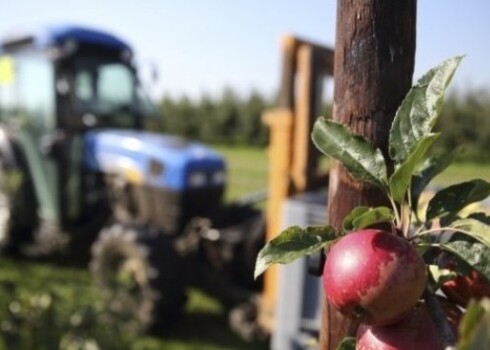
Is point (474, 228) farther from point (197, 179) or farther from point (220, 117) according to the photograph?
point (220, 117)

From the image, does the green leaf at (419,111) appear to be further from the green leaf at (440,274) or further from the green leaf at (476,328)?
the green leaf at (476,328)

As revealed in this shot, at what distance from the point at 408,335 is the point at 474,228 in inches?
4.3

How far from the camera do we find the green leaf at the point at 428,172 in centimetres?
63

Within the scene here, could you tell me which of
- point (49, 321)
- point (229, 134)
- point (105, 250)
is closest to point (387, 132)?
point (49, 321)

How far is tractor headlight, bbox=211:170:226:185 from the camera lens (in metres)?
4.67

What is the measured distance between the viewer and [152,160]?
4.61 metres

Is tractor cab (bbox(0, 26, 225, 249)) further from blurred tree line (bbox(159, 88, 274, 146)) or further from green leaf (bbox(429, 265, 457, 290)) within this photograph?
blurred tree line (bbox(159, 88, 274, 146))

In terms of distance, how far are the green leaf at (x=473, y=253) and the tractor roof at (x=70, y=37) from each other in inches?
189

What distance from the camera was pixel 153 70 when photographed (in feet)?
17.6

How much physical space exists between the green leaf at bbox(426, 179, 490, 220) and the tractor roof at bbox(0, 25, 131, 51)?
4.74 m

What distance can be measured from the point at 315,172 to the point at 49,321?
1.65 metres

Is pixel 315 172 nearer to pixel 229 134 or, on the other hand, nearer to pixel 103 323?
pixel 103 323

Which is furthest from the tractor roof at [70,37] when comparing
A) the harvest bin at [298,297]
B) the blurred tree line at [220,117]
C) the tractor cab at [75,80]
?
the blurred tree line at [220,117]

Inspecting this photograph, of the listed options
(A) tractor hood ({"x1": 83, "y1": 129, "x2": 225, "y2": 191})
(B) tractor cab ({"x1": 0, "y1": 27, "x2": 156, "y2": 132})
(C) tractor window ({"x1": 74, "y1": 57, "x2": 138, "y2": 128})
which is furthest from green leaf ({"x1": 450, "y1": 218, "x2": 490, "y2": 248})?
(C) tractor window ({"x1": 74, "y1": 57, "x2": 138, "y2": 128})
